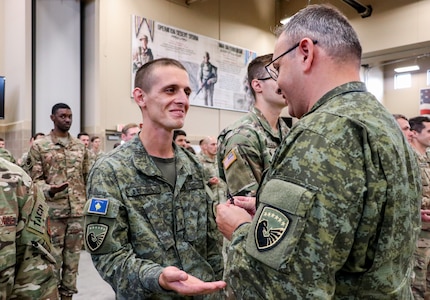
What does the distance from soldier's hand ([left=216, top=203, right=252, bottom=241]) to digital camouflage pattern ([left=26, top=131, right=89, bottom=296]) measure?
2.80 m

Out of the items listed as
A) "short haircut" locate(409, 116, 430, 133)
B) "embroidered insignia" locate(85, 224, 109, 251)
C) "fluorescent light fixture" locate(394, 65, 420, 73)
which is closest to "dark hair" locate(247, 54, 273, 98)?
"embroidered insignia" locate(85, 224, 109, 251)

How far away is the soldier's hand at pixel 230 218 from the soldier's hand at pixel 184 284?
0.50 feet

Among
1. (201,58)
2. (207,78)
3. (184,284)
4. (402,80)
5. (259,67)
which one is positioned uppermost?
(402,80)

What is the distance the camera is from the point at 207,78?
8.97 m

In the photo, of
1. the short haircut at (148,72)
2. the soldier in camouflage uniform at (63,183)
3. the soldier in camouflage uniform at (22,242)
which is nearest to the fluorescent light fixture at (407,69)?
the soldier in camouflage uniform at (63,183)

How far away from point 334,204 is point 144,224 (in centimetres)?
76

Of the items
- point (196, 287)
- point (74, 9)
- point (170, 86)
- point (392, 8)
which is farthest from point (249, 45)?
point (196, 287)

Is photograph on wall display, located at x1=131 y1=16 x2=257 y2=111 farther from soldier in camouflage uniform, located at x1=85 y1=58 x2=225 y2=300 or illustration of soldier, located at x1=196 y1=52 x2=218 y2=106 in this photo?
soldier in camouflage uniform, located at x1=85 y1=58 x2=225 y2=300

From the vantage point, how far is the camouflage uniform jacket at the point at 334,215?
92cm

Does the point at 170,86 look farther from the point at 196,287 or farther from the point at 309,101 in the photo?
the point at 196,287

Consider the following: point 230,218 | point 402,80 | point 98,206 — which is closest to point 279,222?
point 230,218

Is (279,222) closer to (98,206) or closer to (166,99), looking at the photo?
(98,206)

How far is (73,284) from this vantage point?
3.63 meters

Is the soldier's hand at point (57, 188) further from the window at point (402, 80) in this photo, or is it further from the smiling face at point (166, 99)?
the window at point (402, 80)
